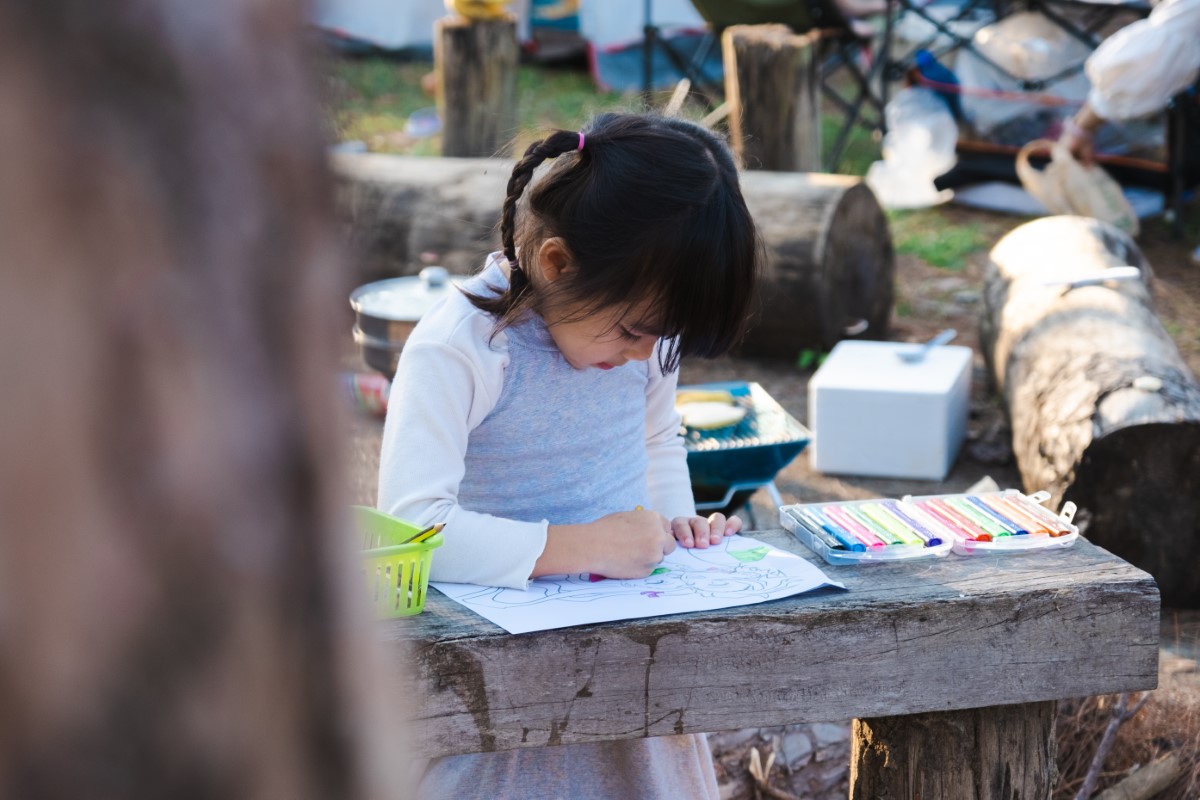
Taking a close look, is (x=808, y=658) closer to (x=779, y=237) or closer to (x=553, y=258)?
(x=553, y=258)

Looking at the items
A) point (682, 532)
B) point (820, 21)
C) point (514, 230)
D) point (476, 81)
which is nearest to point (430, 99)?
point (820, 21)

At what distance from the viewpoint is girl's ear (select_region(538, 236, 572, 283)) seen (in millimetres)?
1582

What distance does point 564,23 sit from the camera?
35.1 feet

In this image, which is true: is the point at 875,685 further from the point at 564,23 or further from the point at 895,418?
the point at 564,23

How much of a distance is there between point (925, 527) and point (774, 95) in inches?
158

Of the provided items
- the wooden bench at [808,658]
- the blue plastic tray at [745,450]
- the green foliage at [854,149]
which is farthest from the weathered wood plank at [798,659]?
the green foliage at [854,149]

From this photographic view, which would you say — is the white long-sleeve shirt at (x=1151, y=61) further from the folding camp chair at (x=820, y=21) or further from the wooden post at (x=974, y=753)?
the wooden post at (x=974, y=753)

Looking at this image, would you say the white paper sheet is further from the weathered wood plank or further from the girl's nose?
the girl's nose

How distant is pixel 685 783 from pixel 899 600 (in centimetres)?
41

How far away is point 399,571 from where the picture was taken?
54.7 inches

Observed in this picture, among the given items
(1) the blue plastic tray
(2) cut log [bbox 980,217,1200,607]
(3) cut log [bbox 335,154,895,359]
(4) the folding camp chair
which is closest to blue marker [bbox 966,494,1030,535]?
(1) the blue plastic tray

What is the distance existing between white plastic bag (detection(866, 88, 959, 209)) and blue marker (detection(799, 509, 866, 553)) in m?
5.68

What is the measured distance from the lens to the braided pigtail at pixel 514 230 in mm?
1641

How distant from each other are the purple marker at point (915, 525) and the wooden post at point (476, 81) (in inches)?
168
